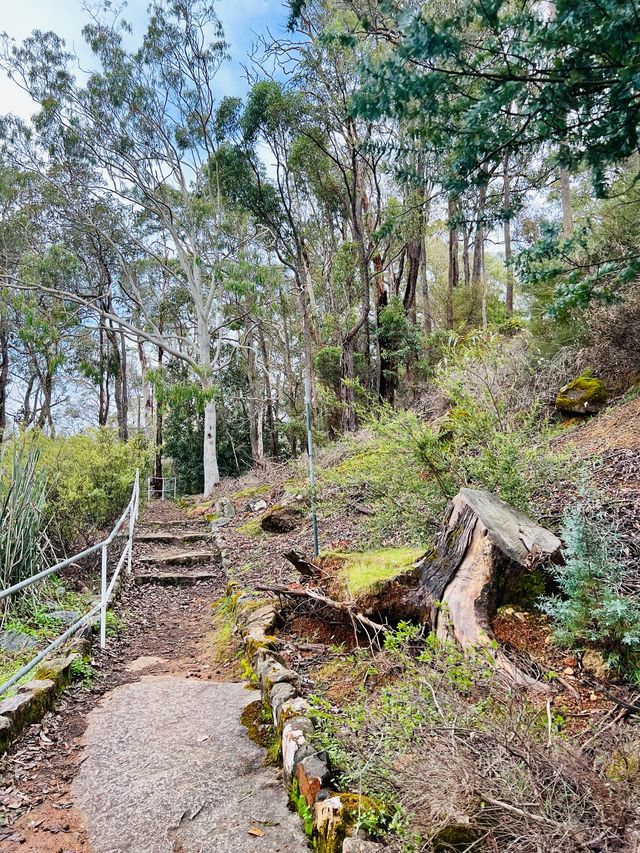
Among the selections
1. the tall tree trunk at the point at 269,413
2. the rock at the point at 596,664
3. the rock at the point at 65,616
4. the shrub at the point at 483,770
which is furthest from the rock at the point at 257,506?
the tall tree trunk at the point at 269,413

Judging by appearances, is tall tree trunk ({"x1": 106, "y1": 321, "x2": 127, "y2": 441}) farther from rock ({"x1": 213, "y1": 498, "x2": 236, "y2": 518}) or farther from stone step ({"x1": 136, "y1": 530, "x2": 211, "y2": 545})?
stone step ({"x1": 136, "y1": 530, "x2": 211, "y2": 545})

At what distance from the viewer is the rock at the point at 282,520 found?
7.34m

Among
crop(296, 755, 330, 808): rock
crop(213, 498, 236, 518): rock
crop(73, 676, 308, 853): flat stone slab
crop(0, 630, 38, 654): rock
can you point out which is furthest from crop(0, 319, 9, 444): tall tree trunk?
crop(296, 755, 330, 808): rock

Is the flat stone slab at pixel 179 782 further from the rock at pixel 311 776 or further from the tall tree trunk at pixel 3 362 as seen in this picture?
the tall tree trunk at pixel 3 362

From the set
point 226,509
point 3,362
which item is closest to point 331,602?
point 226,509

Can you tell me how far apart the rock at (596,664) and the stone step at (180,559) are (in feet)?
19.6

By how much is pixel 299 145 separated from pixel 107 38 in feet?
26.0

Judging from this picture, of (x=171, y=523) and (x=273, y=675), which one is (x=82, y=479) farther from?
(x=273, y=675)

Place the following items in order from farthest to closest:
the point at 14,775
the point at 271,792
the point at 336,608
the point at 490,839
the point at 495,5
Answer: the point at 336,608 < the point at 14,775 < the point at 271,792 < the point at 495,5 < the point at 490,839

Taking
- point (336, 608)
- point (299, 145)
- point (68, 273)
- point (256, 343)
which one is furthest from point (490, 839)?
point (256, 343)

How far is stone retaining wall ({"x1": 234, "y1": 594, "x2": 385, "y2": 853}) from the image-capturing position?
1739 millimetres

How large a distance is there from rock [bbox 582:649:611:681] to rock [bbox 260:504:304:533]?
520 cm

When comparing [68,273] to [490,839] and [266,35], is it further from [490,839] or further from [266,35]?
[490,839]

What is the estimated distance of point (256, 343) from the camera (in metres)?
22.8
